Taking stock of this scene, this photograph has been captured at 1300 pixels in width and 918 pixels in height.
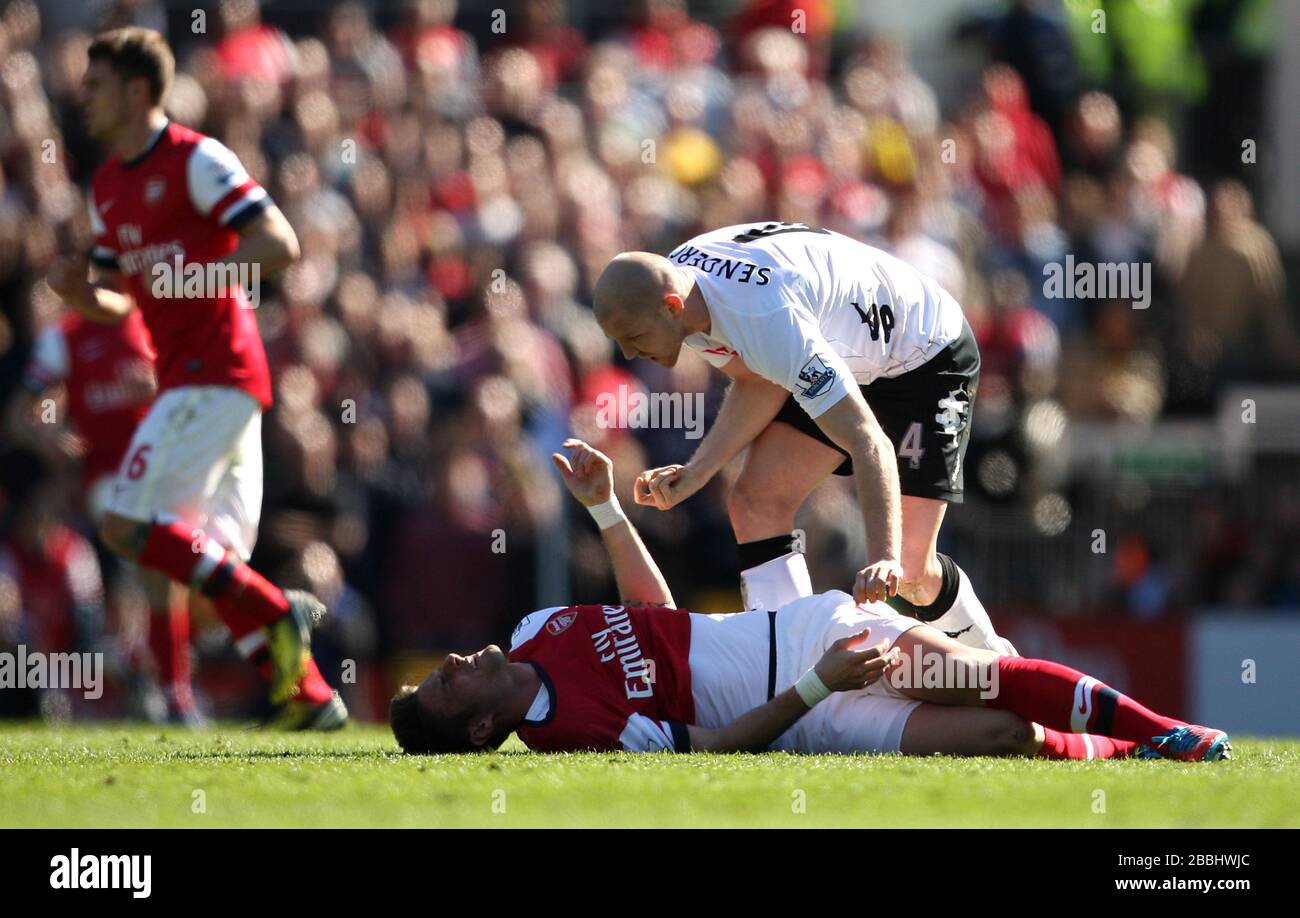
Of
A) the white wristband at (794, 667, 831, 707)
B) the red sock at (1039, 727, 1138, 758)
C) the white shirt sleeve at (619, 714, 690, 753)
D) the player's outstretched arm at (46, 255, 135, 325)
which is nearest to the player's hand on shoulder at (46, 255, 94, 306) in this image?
the player's outstretched arm at (46, 255, 135, 325)

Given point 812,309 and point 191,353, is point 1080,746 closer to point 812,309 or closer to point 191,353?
point 812,309

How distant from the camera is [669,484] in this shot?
7.12 metres

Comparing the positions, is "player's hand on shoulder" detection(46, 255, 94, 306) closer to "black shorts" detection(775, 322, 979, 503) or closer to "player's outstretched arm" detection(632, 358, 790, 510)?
"player's outstretched arm" detection(632, 358, 790, 510)

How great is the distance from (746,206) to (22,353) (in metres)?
4.90

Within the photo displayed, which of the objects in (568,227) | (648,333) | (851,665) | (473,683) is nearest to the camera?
(851,665)

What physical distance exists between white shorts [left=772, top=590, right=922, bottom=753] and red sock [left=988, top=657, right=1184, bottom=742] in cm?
36

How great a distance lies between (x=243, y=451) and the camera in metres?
8.65

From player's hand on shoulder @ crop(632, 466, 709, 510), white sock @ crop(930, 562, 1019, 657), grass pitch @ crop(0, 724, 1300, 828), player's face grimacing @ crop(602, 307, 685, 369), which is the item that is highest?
player's face grimacing @ crop(602, 307, 685, 369)

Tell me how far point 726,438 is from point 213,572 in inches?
98.0

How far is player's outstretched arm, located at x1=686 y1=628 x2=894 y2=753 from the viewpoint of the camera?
6.18 meters

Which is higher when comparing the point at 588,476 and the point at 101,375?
the point at 101,375

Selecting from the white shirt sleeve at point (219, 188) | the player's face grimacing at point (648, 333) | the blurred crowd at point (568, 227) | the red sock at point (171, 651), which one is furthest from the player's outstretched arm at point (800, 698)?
the blurred crowd at point (568, 227)

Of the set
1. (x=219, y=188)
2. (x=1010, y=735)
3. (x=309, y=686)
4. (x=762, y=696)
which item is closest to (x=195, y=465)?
(x=309, y=686)
